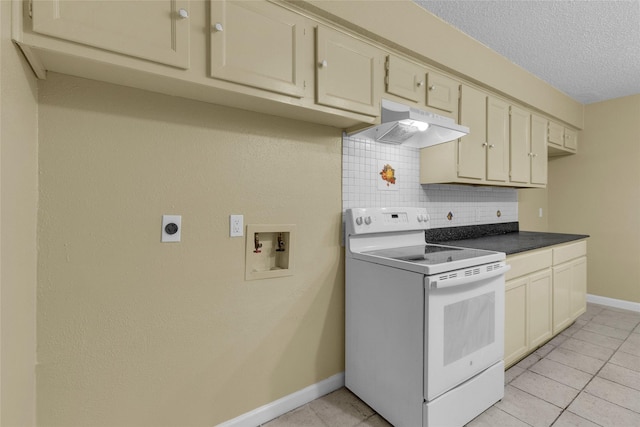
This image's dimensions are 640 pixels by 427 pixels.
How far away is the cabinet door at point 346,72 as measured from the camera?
60.7 inches

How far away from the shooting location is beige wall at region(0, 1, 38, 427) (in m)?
0.86

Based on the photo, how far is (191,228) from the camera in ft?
4.73

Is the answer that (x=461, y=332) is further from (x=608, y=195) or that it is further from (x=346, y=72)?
(x=608, y=195)

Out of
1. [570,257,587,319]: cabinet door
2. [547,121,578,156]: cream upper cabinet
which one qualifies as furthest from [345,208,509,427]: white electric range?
[547,121,578,156]: cream upper cabinet

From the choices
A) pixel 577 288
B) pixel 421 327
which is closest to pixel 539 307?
pixel 577 288

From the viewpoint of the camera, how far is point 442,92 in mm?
2141

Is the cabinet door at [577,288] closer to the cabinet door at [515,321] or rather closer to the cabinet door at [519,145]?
the cabinet door at [519,145]

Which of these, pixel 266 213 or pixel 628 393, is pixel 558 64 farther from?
pixel 266 213

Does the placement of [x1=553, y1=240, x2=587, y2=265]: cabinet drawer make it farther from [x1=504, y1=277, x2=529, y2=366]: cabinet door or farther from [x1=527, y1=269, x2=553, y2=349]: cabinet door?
[x1=504, y1=277, x2=529, y2=366]: cabinet door

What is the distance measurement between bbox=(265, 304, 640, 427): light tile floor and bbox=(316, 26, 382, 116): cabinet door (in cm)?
174

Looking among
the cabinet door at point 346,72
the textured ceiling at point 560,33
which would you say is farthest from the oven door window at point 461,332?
the textured ceiling at point 560,33

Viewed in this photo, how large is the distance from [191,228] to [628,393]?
2.84 metres

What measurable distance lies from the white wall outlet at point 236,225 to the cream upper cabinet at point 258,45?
25.8 inches

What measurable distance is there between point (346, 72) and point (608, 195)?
3928mm
